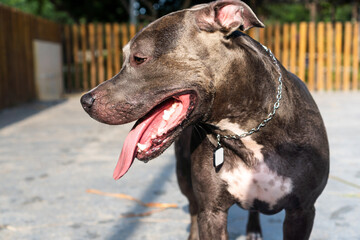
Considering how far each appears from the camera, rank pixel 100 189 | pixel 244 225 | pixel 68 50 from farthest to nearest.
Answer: pixel 68 50
pixel 100 189
pixel 244 225

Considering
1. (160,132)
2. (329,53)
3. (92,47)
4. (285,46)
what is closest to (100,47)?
(92,47)

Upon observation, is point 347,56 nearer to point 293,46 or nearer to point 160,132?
point 293,46

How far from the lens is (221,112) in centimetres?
222

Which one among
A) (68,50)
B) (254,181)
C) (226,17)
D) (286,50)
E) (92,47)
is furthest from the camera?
(68,50)

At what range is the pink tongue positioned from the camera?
2182 millimetres

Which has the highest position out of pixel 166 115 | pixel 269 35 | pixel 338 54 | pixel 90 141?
pixel 166 115

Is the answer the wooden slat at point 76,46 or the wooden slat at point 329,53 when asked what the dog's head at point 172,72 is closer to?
the wooden slat at point 329,53

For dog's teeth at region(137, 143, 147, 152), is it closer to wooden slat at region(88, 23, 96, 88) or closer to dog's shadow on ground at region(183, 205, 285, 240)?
dog's shadow on ground at region(183, 205, 285, 240)

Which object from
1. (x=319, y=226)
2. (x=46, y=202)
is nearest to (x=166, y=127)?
(x=319, y=226)

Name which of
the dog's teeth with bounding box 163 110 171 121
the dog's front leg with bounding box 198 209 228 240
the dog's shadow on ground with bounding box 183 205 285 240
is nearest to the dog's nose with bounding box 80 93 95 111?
the dog's teeth with bounding box 163 110 171 121

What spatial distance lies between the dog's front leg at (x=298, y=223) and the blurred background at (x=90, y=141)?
0.82 meters

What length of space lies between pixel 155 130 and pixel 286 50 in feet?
40.3

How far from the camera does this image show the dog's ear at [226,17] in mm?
2113

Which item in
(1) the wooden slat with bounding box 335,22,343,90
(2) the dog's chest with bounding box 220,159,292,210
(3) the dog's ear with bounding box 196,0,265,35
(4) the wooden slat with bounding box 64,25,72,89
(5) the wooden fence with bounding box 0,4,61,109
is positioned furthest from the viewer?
(4) the wooden slat with bounding box 64,25,72,89
